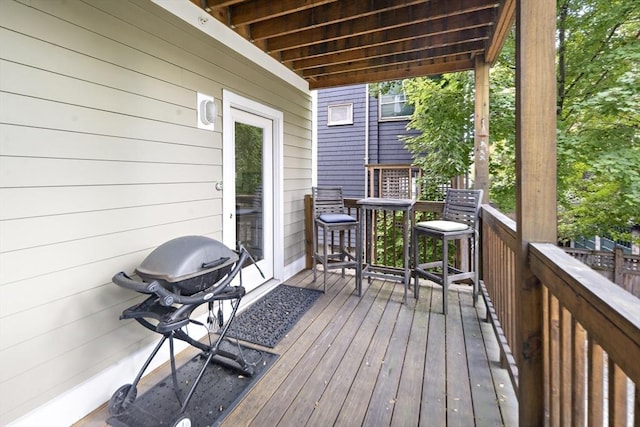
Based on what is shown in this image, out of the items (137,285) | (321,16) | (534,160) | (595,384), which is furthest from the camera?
(321,16)

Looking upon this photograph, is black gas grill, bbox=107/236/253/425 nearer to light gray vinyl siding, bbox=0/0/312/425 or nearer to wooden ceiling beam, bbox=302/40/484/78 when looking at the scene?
light gray vinyl siding, bbox=0/0/312/425

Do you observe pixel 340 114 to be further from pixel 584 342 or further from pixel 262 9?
pixel 584 342

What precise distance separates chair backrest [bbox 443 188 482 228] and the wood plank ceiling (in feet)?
4.83

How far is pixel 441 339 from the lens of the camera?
103 inches

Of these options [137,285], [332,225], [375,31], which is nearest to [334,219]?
[332,225]

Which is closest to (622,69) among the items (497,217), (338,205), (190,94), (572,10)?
(572,10)

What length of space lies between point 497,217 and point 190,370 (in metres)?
2.62

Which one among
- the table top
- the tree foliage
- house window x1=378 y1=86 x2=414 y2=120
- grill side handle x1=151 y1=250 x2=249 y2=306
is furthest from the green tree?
grill side handle x1=151 y1=250 x2=249 y2=306

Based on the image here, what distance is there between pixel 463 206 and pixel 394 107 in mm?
4814

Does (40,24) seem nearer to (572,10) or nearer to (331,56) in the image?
(331,56)

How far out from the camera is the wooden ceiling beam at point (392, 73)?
370 cm

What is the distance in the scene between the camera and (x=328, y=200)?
409 centimetres

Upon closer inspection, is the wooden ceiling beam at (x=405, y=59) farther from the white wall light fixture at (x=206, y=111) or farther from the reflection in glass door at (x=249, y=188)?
the white wall light fixture at (x=206, y=111)

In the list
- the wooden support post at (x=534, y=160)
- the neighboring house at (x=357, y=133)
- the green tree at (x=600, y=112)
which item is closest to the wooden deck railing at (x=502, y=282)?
the wooden support post at (x=534, y=160)
